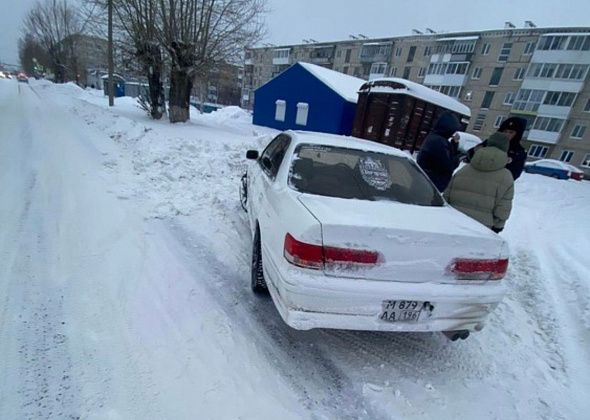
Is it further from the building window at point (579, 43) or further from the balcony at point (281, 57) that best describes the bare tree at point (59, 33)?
the building window at point (579, 43)

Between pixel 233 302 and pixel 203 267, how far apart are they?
0.67 metres

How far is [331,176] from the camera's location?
2822 mm

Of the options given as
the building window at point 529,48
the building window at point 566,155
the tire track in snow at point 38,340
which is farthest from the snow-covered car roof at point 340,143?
the building window at point 529,48

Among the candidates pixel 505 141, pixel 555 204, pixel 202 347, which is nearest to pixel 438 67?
pixel 555 204

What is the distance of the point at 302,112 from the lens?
21391 millimetres

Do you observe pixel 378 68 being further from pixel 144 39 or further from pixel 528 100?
pixel 144 39

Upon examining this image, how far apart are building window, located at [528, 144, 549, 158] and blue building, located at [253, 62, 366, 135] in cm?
2215

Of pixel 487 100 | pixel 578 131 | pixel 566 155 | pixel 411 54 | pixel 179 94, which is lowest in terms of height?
pixel 566 155

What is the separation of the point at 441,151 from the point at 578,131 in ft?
123

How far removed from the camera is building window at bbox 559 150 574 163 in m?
30.5

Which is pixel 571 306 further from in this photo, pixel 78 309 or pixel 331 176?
pixel 78 309

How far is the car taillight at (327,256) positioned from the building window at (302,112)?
66.7 ft

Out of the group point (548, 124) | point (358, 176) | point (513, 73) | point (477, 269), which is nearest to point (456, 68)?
point (513, 73)

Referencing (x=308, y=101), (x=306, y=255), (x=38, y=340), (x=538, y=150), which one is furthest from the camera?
(x=538, y=150)
